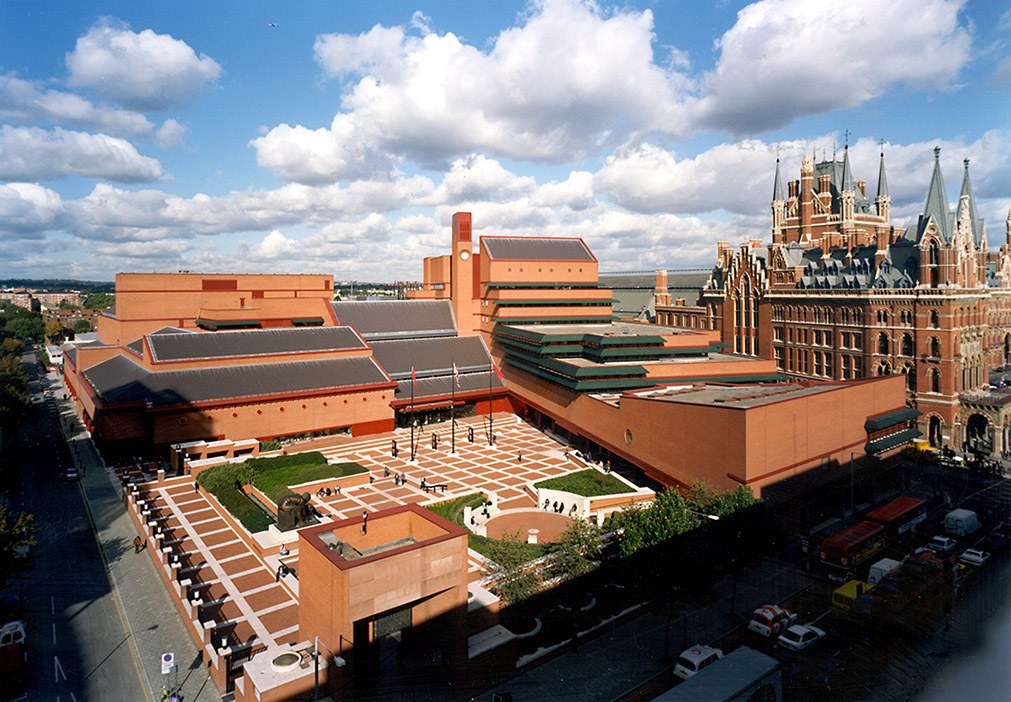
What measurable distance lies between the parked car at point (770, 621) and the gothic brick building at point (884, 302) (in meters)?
42.1

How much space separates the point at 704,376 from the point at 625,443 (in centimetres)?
1261

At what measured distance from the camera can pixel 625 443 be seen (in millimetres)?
43438

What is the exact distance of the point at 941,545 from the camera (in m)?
35.0

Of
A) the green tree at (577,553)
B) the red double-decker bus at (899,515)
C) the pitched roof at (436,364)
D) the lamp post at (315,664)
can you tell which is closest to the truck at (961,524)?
the red double-decker bus at (899,515)

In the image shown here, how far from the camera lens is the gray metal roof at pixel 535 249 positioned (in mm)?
74062

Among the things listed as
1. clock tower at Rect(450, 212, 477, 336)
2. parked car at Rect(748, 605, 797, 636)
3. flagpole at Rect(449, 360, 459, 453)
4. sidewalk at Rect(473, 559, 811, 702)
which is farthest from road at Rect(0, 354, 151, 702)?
clock tower at Rect(450, 212, 477, 336)

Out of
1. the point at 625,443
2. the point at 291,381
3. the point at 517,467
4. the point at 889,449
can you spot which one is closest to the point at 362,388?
the point at 291,381

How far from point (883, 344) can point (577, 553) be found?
50.0 meters

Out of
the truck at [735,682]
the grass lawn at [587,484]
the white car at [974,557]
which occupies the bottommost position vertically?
the white car at [974,557]

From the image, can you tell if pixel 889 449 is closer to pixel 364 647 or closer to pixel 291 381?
pixel 364 647

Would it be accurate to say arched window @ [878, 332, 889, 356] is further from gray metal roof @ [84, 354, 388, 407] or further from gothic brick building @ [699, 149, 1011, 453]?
gray metal roof @ [84, 354, 388, 407]

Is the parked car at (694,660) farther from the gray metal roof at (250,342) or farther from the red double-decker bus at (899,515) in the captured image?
the gray metal roof at (250,342)

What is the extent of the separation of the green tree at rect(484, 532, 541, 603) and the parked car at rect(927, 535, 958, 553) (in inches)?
952

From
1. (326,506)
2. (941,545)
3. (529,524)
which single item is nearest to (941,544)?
(941,545)
